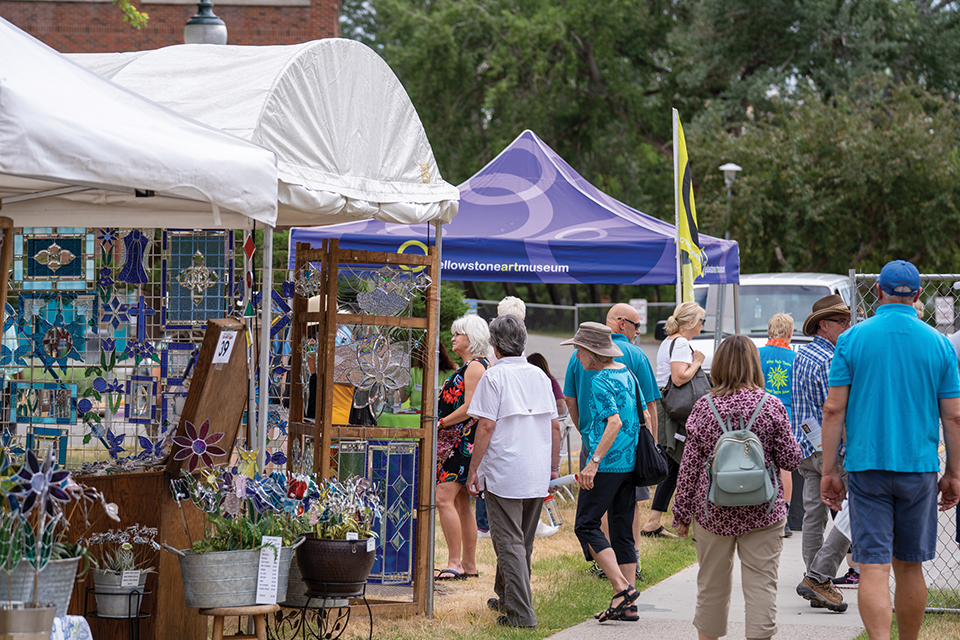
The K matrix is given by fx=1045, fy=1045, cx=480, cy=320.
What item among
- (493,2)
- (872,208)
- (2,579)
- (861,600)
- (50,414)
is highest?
(493,2)

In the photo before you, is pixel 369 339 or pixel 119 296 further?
pixel 369 339

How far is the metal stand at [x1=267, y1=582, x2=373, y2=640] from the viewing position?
16.0 ft

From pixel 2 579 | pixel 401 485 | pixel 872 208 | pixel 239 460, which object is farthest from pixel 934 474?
pixel 872 208

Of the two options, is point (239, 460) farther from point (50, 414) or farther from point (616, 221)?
point (616, 221)

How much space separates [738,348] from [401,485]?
216 cm

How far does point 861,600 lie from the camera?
4.91 m

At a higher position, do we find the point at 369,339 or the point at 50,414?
the point at 369,339

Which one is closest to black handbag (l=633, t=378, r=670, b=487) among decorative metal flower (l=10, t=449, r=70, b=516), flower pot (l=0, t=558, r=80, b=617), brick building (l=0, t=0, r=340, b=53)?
flower pot (l=0, t=558, r=80, b=617)

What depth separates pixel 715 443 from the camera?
4969mm

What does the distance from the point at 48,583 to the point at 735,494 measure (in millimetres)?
2906

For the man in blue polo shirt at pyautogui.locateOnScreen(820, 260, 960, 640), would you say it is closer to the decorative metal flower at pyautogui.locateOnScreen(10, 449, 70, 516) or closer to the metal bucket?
the metal bucket

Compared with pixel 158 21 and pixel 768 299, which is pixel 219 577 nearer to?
pixel 768 299

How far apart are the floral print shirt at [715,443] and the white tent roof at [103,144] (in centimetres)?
232

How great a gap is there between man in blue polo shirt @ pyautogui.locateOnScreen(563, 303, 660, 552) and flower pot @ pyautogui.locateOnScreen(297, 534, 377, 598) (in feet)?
6.36
